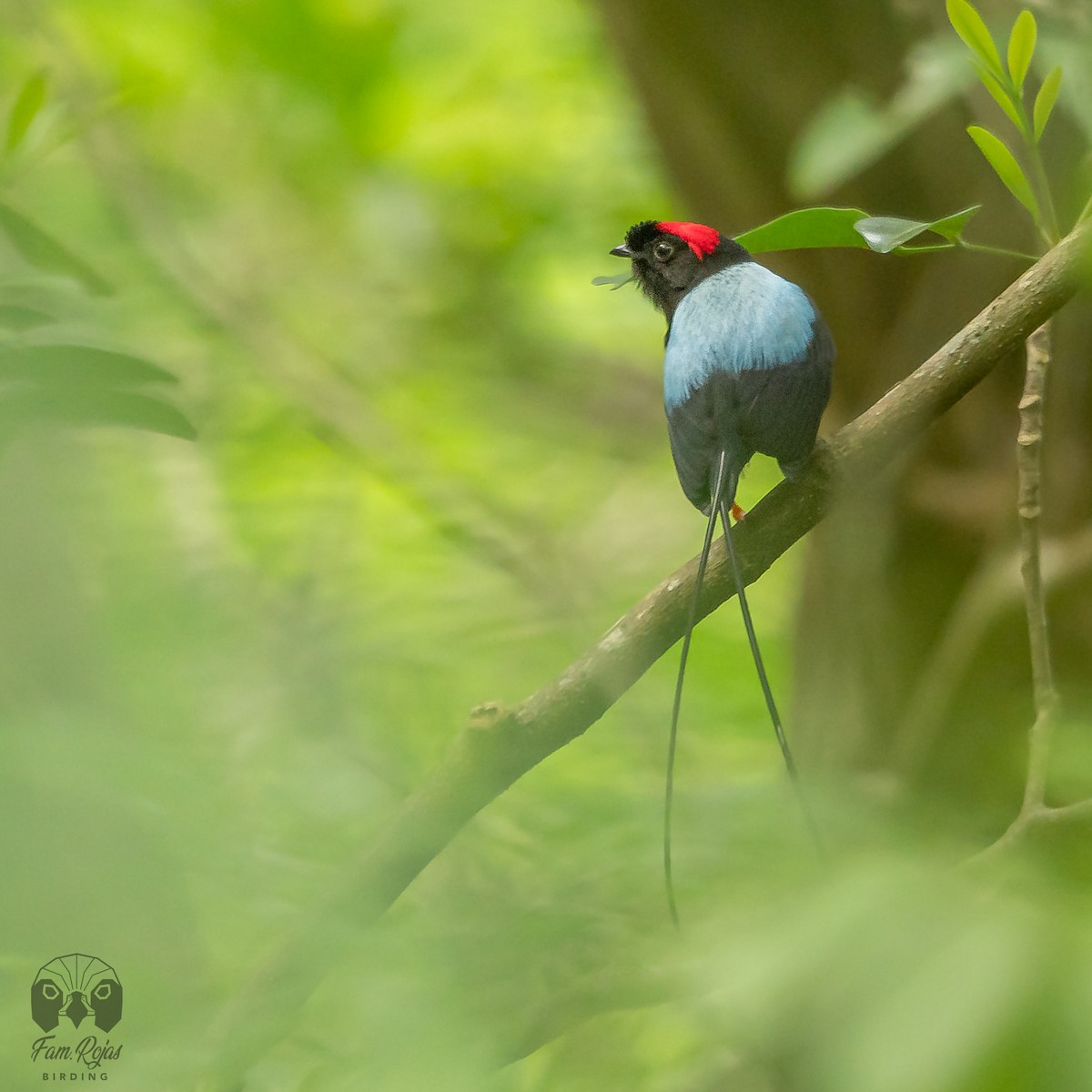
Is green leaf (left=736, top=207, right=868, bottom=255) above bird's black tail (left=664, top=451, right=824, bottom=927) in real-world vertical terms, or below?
above

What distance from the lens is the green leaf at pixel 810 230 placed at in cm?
157

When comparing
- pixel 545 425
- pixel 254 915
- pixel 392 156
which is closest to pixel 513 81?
pixel 392 156

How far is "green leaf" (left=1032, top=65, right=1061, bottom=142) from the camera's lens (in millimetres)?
1522

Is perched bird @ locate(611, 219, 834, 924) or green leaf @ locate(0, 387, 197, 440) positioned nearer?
green leaf @ locate(0, 387, 197, 440)

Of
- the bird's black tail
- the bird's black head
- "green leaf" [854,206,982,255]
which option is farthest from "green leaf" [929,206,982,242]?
the bird's black head

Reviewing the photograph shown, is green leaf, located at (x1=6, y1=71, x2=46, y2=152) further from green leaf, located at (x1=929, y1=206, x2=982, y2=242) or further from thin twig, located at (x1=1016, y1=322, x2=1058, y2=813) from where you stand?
thin twig, located at (x1=1016, y1=322, x2=1058, y2=813)

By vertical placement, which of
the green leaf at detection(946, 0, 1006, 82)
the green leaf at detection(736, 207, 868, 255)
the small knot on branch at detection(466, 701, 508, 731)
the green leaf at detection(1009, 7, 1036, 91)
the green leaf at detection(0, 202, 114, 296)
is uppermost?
the green leaf at detection(0, 202, 114, 296)

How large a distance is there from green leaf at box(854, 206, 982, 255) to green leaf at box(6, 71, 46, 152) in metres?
1.23

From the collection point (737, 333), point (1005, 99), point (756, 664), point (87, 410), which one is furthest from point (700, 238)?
point (87, 410)

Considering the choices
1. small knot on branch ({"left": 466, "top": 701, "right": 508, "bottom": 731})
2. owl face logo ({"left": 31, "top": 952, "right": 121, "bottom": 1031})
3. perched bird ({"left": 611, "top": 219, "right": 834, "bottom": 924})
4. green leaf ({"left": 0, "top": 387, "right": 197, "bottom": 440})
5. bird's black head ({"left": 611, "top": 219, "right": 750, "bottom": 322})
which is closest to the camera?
green leaf ({"left": 0, "top": 387, "right": 197, "bottom": 440})

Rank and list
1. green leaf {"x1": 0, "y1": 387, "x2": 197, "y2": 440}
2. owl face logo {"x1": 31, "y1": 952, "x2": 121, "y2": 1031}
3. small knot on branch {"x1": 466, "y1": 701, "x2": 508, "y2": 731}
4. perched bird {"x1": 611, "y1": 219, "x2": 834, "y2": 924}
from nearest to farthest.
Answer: green leaf {"x1": 0, "y1": 387, "x2": 197, "y2": 440} → small knot on branch {"x1": 466, "y1": 701, "x2": 508, "y2": 731} → owl face logo {"x1": 31, "y1": 952, "x2": 121, "y2": 1031} → perched bird {"x1": 611, "y1": 219, "x2": 834, "y2": 924}

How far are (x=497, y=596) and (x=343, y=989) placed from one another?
318 cm

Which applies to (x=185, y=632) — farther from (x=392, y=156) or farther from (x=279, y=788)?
(x=392, y=156)

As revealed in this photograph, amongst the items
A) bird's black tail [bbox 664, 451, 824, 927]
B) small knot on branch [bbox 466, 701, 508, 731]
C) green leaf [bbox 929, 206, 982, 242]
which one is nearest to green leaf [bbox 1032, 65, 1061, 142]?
green leaf [bbox 929, 206, 982, 242]
